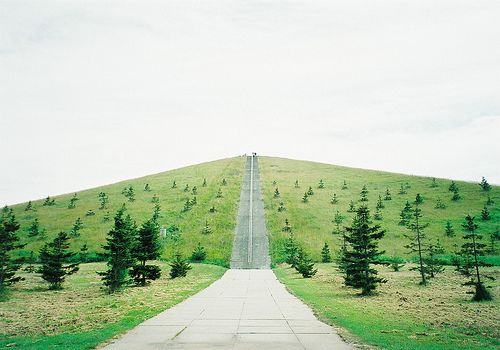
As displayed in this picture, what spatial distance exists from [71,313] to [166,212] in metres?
56.9

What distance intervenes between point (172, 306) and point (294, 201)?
65.9 m

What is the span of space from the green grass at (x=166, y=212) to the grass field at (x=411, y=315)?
2941cm

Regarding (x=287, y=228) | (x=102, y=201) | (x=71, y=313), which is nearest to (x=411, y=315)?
(x=71, y=313)

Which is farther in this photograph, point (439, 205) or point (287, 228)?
point (439, 205)

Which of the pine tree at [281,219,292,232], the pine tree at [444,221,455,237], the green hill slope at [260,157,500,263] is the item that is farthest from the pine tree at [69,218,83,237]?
the pine tree at [444,221,455,237]

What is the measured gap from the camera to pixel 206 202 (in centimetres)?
8219

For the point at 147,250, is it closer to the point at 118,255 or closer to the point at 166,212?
the point at 118,255

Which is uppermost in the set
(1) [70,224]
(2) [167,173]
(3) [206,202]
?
(2) [167,173]

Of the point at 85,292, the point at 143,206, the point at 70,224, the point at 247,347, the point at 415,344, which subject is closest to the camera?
the point at 247,347

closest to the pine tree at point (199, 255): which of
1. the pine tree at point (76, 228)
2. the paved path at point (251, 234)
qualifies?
the paved path at point (251, 234)

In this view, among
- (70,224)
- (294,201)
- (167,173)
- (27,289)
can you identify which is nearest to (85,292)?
(27,289)

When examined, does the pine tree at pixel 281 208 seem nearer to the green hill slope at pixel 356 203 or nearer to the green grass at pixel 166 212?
the green hill slope at pixel 356 203

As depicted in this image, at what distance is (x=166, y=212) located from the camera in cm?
7481

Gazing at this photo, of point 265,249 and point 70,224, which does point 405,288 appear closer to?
point 265,249
